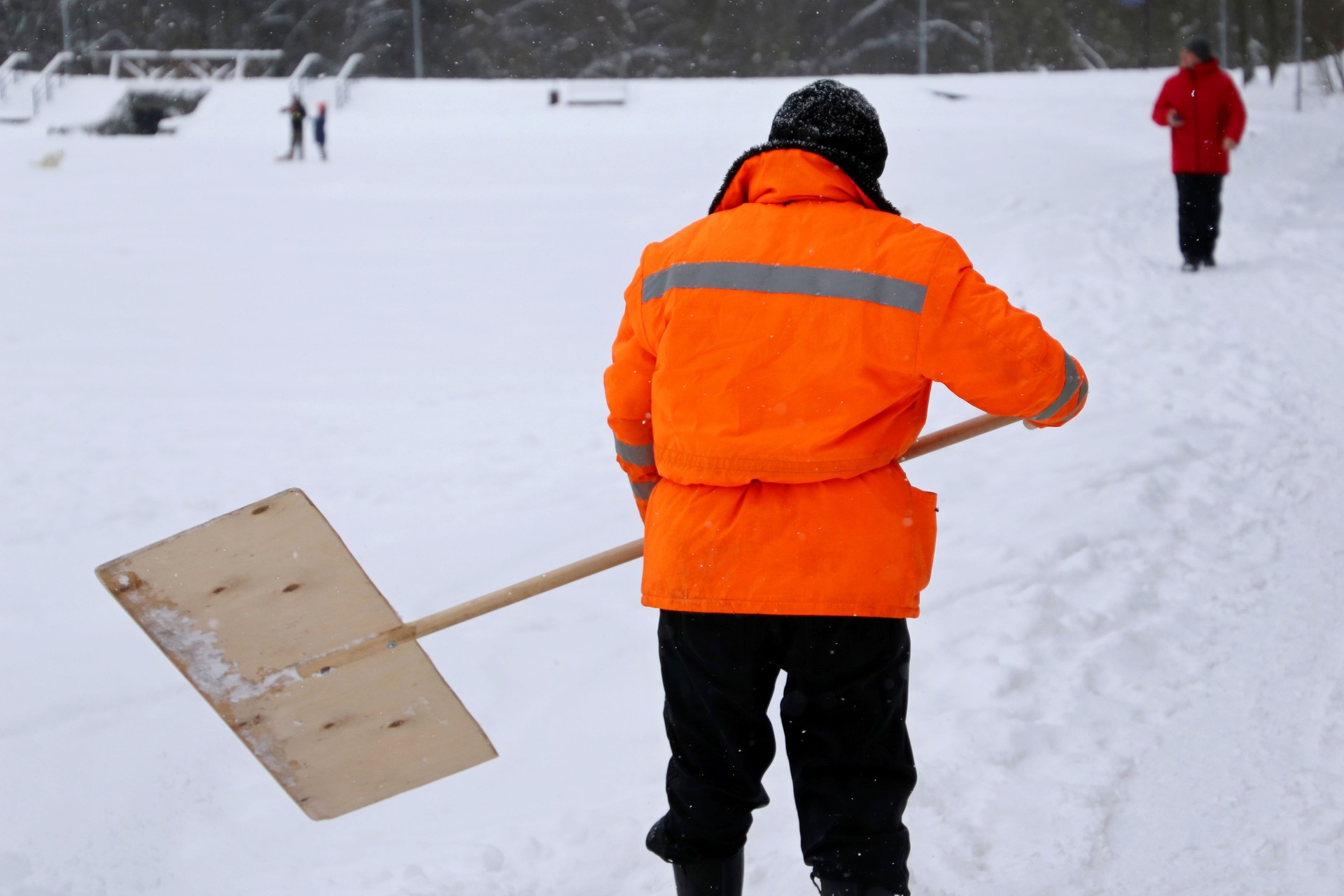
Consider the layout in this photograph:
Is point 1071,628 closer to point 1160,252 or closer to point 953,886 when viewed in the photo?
point 953,886

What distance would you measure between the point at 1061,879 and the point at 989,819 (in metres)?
0.21

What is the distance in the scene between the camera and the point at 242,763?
3.02 m

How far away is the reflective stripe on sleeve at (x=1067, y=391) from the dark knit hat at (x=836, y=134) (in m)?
0.37

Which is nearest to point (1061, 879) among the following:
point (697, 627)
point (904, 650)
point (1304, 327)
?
point (904, 650)

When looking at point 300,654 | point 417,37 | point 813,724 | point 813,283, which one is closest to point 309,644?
point 300,654

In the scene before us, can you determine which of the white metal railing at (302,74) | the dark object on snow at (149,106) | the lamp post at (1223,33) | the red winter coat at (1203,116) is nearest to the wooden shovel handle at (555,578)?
the red winter coat at (1203,116)

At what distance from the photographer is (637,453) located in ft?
7.00

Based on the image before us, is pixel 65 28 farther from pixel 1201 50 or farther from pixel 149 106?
pixel 1201 50

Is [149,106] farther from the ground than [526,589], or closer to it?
farther from the ground

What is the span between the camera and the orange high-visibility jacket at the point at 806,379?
1.79 meters

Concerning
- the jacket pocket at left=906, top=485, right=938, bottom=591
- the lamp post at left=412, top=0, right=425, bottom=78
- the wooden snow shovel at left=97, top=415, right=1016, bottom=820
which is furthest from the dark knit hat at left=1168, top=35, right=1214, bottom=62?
the lamp post at left=412, top=0, right=425, bottom=78

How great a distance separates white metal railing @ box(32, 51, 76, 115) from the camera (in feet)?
71.3

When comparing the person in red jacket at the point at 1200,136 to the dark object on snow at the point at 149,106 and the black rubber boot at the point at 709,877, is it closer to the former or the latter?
the black rubber boot at the point at 709,877

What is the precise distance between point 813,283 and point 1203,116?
6.33 m
